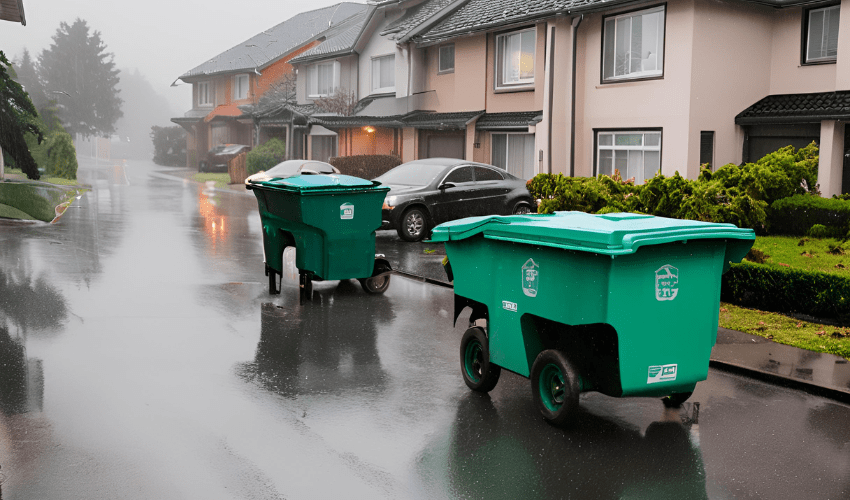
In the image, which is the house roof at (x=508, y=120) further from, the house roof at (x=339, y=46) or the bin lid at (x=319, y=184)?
the bin lid at (x=319, y=184)

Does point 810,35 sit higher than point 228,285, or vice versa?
point 810,35

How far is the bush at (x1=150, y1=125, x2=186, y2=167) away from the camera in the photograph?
6850cm

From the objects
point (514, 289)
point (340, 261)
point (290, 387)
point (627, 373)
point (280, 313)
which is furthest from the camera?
point (340, 261)

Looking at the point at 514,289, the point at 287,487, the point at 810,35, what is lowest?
the point at 287,487

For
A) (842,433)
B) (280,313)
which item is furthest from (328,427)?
(280,313)

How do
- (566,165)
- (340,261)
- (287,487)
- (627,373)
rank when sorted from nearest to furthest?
(287,487), (627,373), (340,261), (566,165)

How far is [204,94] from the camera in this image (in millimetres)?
60375

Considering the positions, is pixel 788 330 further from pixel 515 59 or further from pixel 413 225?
pixel 515 59

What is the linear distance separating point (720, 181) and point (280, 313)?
660cm

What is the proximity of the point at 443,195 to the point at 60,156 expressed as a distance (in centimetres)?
2790

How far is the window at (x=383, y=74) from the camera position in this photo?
35.0 meters

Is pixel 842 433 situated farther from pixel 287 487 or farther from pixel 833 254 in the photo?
pixel 833 254

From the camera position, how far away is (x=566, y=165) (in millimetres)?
22891

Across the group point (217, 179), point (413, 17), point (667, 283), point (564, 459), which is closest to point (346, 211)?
point (667, 283)
